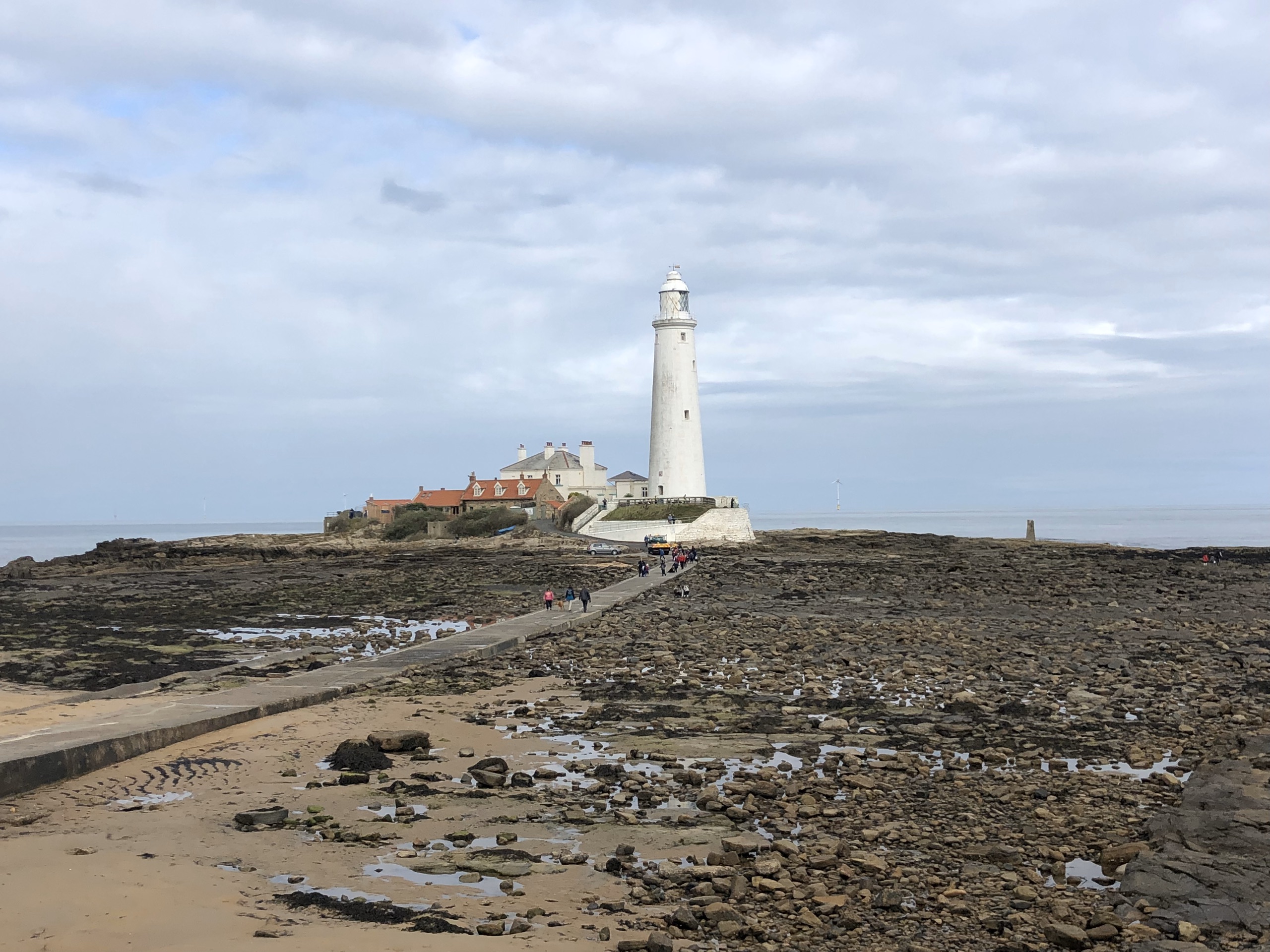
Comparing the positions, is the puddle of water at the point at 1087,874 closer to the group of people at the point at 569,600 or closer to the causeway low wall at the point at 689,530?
the group of people at the point at 569,600

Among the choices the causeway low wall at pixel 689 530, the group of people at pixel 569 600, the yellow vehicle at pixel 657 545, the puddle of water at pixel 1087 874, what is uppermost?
the causeway low wall at pixel 689 530

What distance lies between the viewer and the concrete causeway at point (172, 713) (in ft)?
32.8

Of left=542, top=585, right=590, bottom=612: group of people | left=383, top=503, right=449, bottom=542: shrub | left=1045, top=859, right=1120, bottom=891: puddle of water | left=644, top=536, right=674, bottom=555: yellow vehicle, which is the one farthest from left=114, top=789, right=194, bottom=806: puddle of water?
left=383, top=503, right=449, bottom=542: shrub

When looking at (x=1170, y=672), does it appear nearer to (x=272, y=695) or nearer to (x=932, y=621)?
(x=932, y=621)

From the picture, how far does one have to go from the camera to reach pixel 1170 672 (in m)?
16.9

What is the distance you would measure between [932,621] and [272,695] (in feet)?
50.2

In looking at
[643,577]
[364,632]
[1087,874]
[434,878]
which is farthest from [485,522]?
[1087,874]

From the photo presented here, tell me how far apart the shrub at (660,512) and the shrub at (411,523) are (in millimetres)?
15451

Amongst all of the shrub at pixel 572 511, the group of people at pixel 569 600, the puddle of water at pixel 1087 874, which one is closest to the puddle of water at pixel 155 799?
the puddle of water at pixel 1087 874

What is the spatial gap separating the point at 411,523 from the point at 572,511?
39.3 feet

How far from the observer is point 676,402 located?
210 feet

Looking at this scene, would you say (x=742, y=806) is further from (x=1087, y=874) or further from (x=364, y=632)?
(x=364, y=632)

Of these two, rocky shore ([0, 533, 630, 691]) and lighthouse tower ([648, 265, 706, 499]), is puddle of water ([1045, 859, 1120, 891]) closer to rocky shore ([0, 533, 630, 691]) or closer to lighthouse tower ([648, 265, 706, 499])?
rocky shore ([0, 533, 630, 691])

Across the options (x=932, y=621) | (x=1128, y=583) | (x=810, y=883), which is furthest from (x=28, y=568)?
(x=810, y=883)
